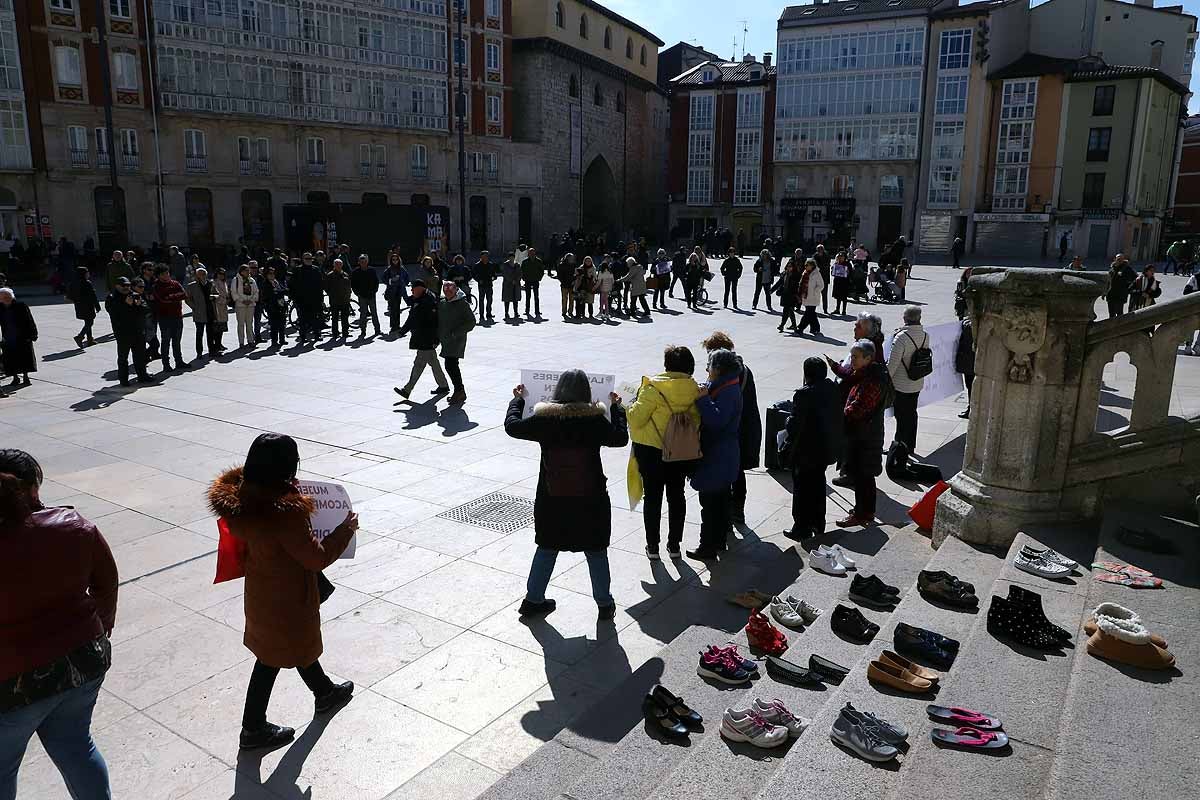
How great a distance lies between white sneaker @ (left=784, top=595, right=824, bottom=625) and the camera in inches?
205

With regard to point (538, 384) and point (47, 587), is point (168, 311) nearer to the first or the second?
point (538, 384)

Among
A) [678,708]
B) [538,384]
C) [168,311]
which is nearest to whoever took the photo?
[678,708]

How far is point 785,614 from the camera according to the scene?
516 centimetres

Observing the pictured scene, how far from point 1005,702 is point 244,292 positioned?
52.4 ft

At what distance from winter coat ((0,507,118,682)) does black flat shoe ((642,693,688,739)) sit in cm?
239

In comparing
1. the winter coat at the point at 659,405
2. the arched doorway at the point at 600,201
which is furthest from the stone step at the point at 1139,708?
the arched doorway at the point at 600,201

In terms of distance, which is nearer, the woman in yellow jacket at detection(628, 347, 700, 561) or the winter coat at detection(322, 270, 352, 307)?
the woman in yellow jacket at detection(628, 347, 700, 561)

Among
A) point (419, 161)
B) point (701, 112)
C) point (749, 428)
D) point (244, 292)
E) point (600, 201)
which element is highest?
point (701, 112)

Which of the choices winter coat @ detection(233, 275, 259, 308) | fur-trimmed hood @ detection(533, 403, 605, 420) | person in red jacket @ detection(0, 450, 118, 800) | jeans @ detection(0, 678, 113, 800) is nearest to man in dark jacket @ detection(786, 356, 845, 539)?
fur-trimmed hood @ detection(533, 403, 605, 420)

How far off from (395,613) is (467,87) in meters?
46.6

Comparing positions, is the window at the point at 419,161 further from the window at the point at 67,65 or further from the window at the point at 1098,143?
the window at the point at 1098,143

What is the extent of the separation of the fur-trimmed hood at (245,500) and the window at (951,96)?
54103 mm

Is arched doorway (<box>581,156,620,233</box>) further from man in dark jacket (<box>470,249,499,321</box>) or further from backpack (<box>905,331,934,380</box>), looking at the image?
backpack (<box>905,331,934,380</box>)

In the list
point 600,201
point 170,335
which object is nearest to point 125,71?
point 170,335
